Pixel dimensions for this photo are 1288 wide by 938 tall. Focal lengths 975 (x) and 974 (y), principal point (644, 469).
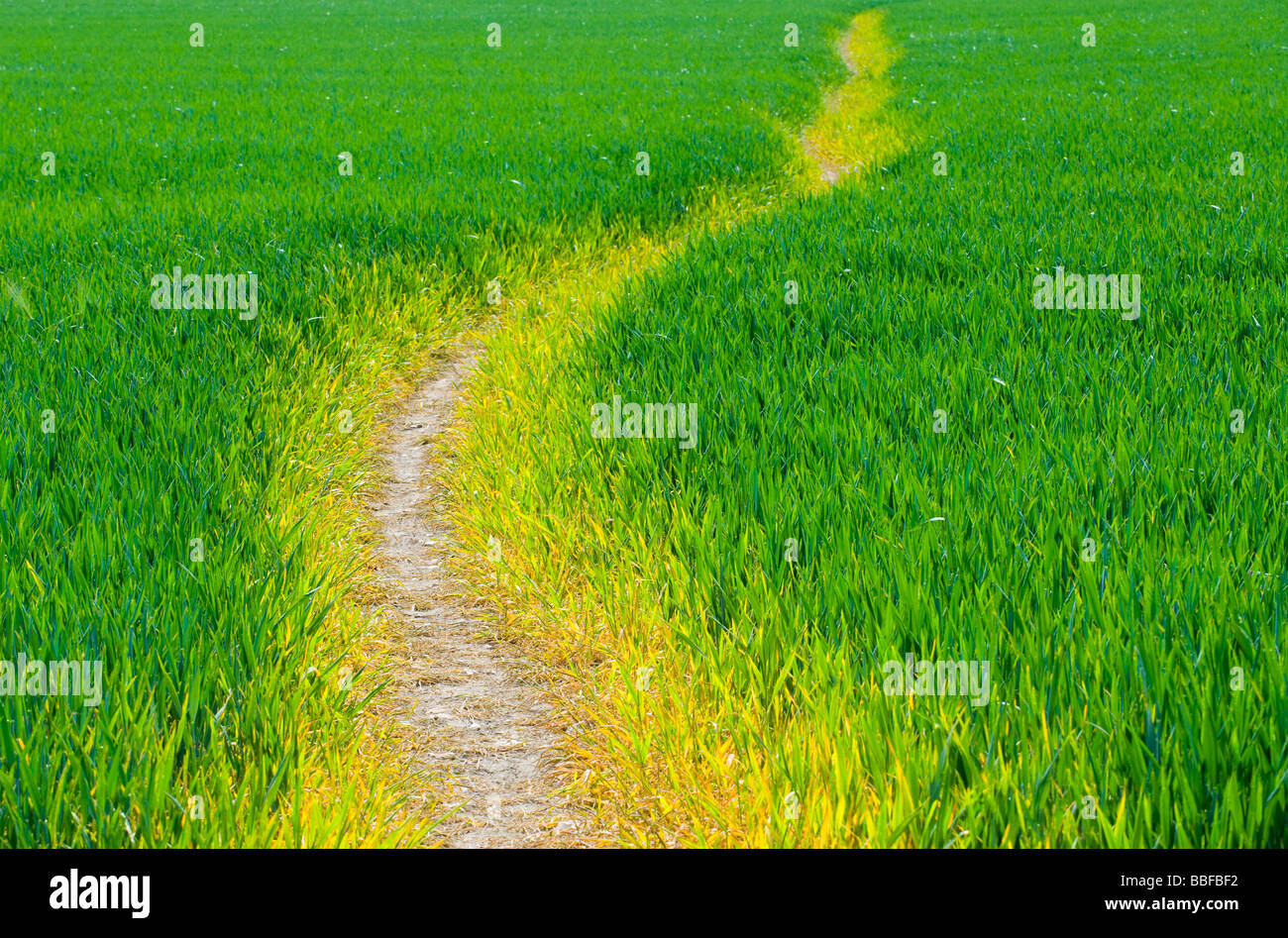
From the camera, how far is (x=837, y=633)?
249 centimetres

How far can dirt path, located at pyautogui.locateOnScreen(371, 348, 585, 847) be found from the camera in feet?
7.79

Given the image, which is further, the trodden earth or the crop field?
the trodden earth

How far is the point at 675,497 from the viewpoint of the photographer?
10.7ft

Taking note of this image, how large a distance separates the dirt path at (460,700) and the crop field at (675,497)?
0.04 m

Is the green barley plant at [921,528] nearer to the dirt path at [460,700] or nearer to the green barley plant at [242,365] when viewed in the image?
the dirt path at [460,700]

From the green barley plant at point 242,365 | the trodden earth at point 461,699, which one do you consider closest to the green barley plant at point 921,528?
the trodden earth at point 461,699

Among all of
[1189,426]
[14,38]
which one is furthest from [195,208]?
[14,38]

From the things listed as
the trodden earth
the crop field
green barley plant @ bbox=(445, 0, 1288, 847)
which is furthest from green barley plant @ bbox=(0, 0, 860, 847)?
green barley plant @ bbox=(445, 0, 1288, 847)

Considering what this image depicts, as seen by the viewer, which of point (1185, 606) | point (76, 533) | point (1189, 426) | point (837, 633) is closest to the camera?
point (1185, 606)

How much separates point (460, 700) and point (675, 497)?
96 centimetres

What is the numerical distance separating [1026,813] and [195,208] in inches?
279

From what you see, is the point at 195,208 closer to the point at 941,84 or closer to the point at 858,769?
the point at 858,769

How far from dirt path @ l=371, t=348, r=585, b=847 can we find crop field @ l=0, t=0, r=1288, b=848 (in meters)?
0.04

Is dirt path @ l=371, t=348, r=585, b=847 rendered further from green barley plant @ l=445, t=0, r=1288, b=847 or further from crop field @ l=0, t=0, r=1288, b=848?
green barley plant @ l=445, t=0, r=1288, b=847
